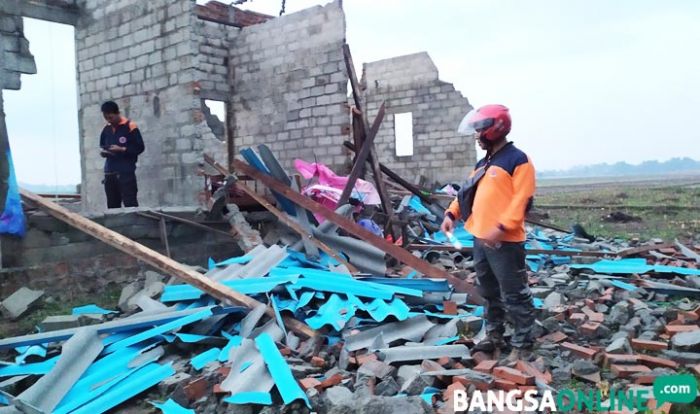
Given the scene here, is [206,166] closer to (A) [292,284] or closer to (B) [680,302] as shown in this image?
(A) [292,284]

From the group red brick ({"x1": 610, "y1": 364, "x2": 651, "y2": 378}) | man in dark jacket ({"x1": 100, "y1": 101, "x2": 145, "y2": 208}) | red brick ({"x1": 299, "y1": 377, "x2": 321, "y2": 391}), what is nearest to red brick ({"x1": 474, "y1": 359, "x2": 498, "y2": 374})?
red brick ({"x1": 610, "y1": 364, "x2": 651, "y2": 378})

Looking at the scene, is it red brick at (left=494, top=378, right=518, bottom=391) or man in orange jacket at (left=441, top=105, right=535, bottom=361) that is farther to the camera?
man in orange jacket at (left=441, top=105, right=535, bottom=361)

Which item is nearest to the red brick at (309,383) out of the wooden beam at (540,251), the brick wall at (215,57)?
the wooden beam at (540,251)

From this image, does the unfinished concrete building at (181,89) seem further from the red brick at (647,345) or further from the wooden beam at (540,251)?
the red brick at (647,345)

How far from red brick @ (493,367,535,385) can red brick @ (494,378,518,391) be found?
0.12 ft

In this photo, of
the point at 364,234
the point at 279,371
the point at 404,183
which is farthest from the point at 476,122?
the point at 404,183

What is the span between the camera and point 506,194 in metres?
3.10

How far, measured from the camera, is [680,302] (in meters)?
4.44

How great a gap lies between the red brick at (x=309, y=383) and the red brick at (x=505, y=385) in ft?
3.20

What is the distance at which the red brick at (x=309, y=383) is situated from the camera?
2911 mm

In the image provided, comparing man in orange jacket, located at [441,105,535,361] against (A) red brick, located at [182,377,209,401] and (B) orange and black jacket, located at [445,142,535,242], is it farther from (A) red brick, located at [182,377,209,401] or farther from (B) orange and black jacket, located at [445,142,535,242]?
(A) red brick, located at [182,377,209,401]

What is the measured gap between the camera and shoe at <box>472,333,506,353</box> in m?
3.33

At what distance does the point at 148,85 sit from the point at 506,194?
6.00 meters

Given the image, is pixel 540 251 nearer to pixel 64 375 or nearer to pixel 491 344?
pixel 491 344
